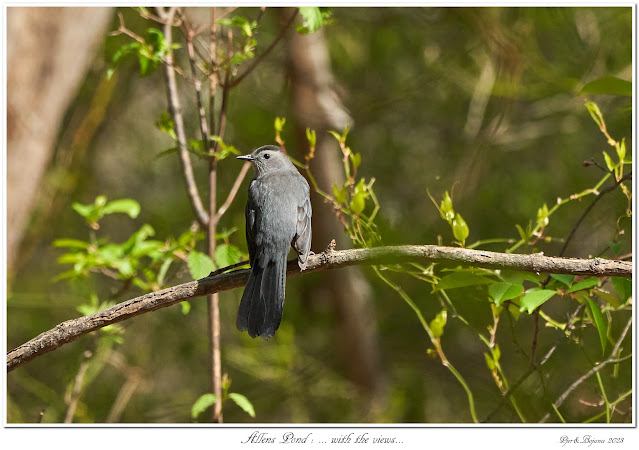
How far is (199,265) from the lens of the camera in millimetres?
3104

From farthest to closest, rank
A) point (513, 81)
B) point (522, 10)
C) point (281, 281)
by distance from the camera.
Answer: point (522, 10) < point (513, 81) < point (281, 281)

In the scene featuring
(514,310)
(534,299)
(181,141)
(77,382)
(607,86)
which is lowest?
(77,382)

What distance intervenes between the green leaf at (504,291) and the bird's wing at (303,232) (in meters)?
0.91

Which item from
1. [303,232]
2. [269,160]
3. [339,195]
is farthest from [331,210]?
[339,195]

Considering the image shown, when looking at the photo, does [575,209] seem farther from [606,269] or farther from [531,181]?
[606,269]

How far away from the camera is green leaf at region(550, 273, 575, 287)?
243cm

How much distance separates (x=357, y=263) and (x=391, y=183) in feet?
17.1

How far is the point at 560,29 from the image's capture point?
6977mm

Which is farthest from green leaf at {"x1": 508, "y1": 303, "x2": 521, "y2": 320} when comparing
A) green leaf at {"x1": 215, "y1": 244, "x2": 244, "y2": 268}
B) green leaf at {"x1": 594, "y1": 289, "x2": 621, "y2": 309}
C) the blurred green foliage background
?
the blurred green foliage background

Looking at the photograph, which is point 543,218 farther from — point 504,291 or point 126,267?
point 126,267

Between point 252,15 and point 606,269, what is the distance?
5.57 meters

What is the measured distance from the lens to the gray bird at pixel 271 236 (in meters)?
2.71

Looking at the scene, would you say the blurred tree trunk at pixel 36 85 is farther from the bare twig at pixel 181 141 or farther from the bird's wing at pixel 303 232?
the bird's wing at pixel 303 232

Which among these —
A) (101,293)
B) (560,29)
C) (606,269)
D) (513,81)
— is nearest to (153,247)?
(606,269)
